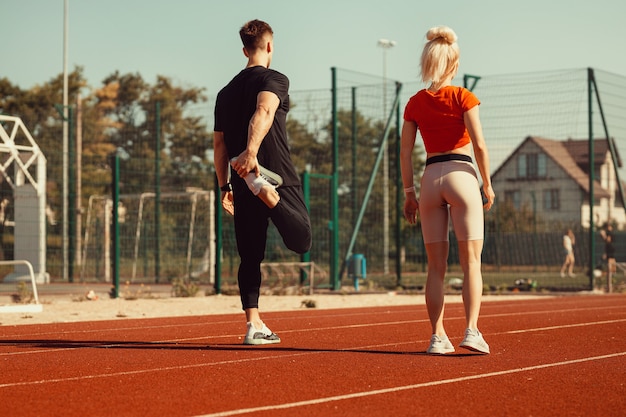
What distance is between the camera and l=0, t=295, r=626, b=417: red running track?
4504mm

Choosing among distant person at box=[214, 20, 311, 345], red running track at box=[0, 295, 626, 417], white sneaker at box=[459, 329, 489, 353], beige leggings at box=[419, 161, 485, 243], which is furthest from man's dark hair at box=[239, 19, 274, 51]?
white sneaker at box=[459, 329, 489, 353]

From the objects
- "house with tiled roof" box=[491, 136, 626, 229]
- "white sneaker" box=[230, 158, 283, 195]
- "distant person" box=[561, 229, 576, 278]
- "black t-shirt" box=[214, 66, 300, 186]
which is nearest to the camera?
"white sneaker" box=[230, 158, 283, 195]

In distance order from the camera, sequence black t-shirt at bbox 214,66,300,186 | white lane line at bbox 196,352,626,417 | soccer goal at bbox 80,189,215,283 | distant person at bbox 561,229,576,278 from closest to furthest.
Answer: white lane line at bbox 196,352,626,417 → black t-shirt at bbox 214,66,300,186 → soccer goal at bbox 80,189,215,283 → distant person at bbox 561,229,576,278

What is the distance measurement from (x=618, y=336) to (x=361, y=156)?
41.7 feet

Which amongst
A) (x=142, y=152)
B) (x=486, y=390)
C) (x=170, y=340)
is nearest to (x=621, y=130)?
(x=142, y=152)

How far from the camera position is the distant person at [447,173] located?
21.4ft

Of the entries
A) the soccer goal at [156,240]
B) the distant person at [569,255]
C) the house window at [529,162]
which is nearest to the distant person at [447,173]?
the soccer goal at [156,240]

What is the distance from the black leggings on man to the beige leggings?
0.86 m

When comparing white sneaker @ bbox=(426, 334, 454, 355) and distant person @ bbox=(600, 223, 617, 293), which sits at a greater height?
distant person @ bbox=(600, 223, 617, 293)

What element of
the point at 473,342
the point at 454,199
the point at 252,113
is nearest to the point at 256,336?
the point at 252,113

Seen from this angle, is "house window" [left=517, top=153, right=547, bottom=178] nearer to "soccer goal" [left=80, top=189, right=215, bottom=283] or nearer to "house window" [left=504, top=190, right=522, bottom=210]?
"house window" [left=504, top=190, right=522, bottom=210]

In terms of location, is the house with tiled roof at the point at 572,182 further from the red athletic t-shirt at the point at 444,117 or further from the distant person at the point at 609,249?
the red athletic t-shirt at the point at 444,117

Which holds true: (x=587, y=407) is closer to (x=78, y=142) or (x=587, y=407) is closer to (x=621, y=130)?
(x=621, y=130)

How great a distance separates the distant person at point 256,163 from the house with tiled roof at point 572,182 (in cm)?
1206
